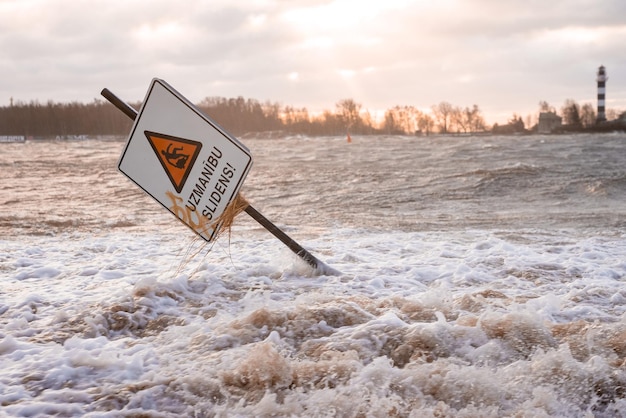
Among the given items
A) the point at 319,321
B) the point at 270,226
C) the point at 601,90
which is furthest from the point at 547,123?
the point at 319,321

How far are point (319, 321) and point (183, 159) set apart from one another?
69.8 inches

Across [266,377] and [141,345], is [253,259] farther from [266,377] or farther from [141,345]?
[266,377]

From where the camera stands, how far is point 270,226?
17.6ft

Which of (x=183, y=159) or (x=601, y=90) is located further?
(x=601, y=90)

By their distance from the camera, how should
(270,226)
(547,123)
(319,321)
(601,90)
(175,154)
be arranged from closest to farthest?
(319,321), (175,154), (270,226), (601,90), (547,123)

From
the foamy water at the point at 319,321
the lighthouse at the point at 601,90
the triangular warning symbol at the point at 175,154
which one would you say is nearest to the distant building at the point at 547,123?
the lighthouse at the point at 601,90

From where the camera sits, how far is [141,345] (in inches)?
154

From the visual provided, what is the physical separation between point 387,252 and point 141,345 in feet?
12.8

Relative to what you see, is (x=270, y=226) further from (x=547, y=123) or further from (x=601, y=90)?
(x=601, y=90)

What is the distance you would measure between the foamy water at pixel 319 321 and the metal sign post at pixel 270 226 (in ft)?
0.38

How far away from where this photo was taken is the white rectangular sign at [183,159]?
15.6 ft

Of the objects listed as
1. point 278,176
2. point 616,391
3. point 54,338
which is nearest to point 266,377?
point 54,338

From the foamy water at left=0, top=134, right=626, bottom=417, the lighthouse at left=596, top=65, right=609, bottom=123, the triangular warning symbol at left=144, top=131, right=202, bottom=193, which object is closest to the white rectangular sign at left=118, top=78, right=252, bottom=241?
the triangular warning symbol at left=144, top=131, right=202, bottom=193

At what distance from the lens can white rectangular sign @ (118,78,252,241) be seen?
4.75 meters
